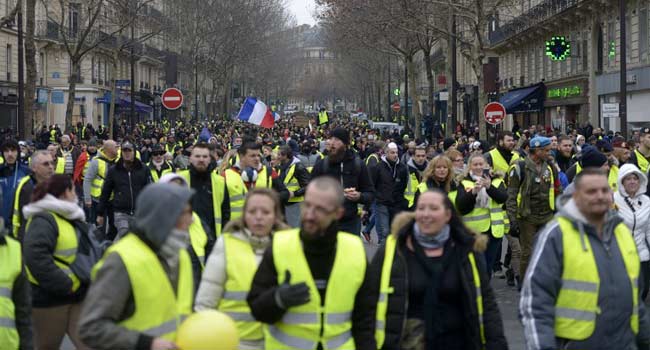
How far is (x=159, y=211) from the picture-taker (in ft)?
13.6

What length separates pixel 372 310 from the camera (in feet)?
16.0

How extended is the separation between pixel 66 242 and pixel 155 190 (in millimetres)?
2468

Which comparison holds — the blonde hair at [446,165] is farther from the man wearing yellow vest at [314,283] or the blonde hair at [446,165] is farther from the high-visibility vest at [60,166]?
the high-visibility vest at [60,166]

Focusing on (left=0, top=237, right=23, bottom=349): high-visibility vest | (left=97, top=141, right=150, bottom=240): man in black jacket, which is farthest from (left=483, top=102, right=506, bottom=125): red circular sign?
(left=0, top=237, right=23, bottom=349): high-visibility vest

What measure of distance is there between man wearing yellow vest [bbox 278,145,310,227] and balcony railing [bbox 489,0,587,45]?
24.7 meters

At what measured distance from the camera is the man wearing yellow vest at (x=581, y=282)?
498cm

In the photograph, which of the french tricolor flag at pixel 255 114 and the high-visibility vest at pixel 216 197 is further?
the french tricolor flag at pixel 255 114

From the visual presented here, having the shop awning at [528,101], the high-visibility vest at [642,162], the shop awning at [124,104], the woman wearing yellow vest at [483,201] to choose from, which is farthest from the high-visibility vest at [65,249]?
the shop awning at [124,104]

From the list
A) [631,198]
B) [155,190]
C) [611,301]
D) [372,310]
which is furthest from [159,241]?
[631,198]

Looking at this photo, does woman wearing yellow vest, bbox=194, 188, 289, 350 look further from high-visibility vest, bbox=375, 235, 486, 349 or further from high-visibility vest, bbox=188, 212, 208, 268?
high-visibility vest, bbox=188, 212, 208, 268

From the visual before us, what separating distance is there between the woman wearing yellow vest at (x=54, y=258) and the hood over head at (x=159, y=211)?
2305mm

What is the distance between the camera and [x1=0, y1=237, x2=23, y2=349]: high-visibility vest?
5383 millimetres

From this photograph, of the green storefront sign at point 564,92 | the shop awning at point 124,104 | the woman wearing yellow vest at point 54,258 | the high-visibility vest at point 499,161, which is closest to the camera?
the woman wearing yellow vest at point 54,258

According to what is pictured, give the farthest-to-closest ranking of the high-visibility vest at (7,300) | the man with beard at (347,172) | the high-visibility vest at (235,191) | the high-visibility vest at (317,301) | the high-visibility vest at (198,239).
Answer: the man with beard at (347,172) → the high-visibility vest at (235,191) → the high-visibility vest at (198,239) → the high-visibility vest at (7,300) → the high-visibility vest at (317,301)
